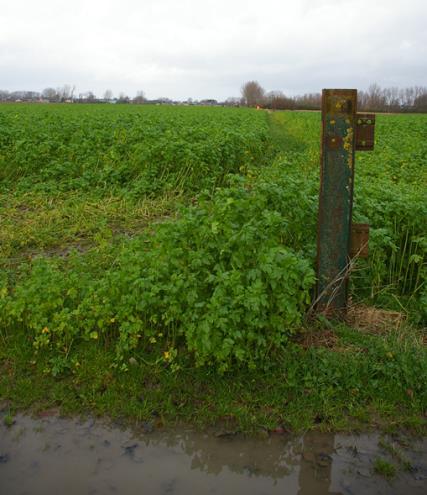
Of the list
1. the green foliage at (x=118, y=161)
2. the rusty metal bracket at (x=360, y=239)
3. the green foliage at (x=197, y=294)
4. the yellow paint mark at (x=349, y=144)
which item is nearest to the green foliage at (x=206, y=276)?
the green foliage at (x=197, y=294)

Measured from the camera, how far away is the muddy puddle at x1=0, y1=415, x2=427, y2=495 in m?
2.92

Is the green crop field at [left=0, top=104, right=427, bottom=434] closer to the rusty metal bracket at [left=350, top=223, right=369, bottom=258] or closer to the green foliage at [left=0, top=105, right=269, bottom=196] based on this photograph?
the rusty metal bracket at [left=350, top=223, right=369, bottom=258]

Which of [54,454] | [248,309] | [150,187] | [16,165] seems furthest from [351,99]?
[16,165]

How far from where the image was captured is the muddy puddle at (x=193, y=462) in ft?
9.57

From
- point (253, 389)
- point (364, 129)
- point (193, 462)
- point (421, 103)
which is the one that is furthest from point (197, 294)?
point (421, 103)

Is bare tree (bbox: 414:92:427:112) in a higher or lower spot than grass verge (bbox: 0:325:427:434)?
higher

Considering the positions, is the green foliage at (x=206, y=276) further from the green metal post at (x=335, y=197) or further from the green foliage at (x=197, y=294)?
the green metal post at (x=335, y=197)

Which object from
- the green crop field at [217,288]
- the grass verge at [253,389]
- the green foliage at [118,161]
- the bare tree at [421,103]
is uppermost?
the bare tree at [421,103]

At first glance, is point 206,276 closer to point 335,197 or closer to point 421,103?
point 335,197

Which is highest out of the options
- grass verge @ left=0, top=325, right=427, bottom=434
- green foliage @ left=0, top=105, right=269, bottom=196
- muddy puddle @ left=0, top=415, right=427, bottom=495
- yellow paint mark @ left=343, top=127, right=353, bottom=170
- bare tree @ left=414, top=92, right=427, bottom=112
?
bare tree @ left=414, top=92, right=427, bottom=112

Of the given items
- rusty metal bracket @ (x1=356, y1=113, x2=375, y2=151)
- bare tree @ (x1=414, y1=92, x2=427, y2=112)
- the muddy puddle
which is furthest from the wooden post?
bare tree @ (x1=414, y1=92, x2=427, y2=112)

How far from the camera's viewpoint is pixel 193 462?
3.12 meters

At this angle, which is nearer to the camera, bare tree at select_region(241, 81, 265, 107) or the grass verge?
the grass verge

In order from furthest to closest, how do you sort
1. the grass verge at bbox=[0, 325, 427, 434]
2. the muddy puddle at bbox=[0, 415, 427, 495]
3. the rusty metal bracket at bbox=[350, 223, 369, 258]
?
the rusty metal bracket at bbox=[350, 223, 369, 258] → the grass verge at bbox=[0, 325, 427, 434] → the muddy puddle at bbox=[0, 415, 427, 495]
